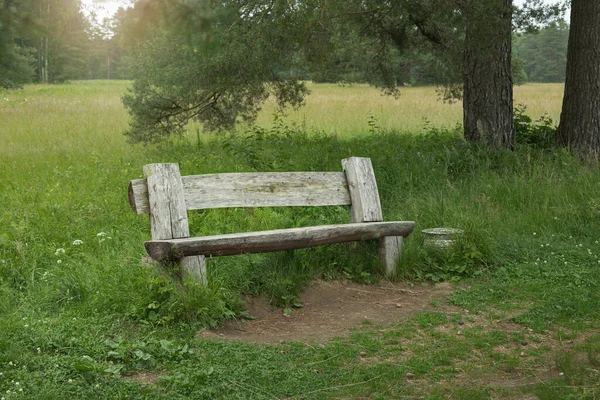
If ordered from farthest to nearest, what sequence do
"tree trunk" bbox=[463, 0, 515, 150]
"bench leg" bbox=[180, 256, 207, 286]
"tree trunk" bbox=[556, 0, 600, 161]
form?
"tree trunk" bbox=[463, 0, 515, 150], "tree trunk" bbox=[556, 0, 600, 161], "bench leg" bbox=[180, 256, 207, 286]

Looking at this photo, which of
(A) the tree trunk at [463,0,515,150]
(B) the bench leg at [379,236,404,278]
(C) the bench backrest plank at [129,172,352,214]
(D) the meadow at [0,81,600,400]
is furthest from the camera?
(A) the tree trunk at [463,0,515,150]

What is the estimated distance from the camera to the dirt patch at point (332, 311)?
4664 millimetres

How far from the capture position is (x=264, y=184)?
5.69m

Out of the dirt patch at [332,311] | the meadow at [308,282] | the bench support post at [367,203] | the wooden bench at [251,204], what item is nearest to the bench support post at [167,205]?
the wooden bench at [251,204]

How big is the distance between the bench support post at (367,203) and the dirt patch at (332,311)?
→ 25 cm

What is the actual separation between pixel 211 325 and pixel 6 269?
80.0 inches

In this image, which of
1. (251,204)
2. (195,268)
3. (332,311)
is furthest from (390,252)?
(195,268)

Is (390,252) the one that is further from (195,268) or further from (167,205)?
(167,205)

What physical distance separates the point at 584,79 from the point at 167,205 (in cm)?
689

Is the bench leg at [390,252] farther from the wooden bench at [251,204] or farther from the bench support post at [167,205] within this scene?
the bench support post at [167,205]

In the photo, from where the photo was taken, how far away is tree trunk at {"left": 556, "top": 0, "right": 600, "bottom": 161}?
30.4ft

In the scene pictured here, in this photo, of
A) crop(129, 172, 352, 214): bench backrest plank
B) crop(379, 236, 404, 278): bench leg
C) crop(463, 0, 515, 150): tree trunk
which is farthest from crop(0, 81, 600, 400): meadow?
crop(129, 172, 352, 214): bench backrest plank

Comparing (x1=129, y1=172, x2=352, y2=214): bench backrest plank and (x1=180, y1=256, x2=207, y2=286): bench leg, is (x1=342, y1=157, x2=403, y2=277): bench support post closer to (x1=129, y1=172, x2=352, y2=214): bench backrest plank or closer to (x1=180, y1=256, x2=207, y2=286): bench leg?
(x1=129, y1=172, x2=352, y2=214): bench backrest plank

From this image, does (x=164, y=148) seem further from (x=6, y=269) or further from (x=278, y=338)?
(x=278, y=338)
